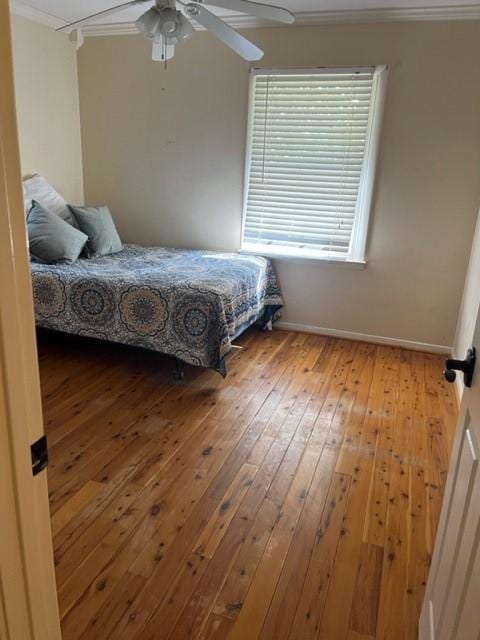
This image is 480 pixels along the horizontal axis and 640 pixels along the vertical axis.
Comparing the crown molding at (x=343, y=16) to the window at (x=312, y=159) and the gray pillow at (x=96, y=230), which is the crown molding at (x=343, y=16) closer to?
the window at (x=312, y=159)

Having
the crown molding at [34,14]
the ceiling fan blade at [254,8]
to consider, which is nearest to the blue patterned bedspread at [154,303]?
the ceiling fan blade at [254,8]

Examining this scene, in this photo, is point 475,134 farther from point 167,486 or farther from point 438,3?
point 167,486

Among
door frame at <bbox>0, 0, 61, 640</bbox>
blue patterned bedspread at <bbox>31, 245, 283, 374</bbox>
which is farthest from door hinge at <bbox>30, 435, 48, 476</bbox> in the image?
blue patterned bedspread at <bbox>31, 245, 283, 374</bbox>

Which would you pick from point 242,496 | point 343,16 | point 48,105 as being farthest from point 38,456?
point 48,105

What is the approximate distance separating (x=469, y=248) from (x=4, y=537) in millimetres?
3676

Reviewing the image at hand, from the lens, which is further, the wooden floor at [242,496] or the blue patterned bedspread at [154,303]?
the blue patterned bedspread at [154,303]

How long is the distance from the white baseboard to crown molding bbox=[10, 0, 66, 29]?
3.22 m

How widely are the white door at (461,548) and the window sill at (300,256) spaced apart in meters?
2.77

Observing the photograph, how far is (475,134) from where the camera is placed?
335 centimetres

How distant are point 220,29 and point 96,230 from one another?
6.37 ft

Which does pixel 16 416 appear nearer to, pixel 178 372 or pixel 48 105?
pixel 178 372

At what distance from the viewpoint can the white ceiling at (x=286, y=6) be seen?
3.12m

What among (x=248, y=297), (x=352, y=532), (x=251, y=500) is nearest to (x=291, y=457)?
(x=251, y=500)

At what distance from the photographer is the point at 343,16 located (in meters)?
3.39
